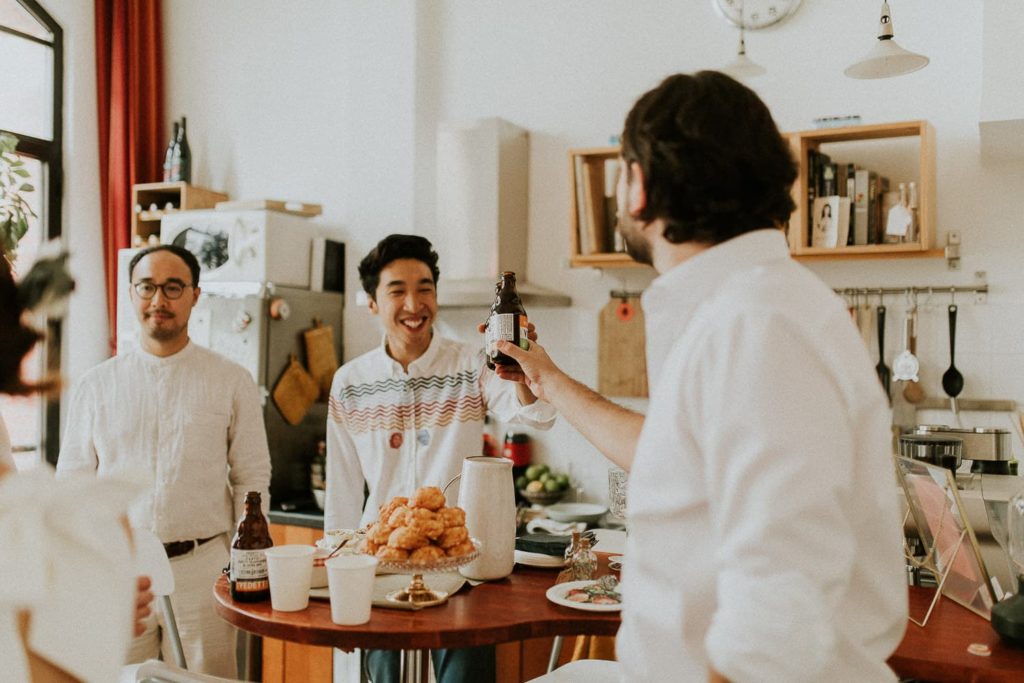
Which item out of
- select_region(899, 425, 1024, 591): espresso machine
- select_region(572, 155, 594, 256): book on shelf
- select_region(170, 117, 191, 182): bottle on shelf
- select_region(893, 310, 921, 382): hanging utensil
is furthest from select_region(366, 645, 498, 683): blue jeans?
select_region(170, 117, 191, 182): bottle on shelf

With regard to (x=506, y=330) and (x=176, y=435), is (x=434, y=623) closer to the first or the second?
(x=506, y=330)

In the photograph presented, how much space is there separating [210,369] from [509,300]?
4.17 feet

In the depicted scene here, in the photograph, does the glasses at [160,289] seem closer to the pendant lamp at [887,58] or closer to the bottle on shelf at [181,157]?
the bottle on shelf at [181,157]

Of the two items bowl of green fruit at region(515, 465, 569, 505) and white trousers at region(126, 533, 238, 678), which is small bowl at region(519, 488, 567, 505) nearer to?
bowl of green fruit at region(515, 465, 569, 505)

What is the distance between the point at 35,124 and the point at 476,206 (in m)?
2.25

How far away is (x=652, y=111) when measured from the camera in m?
1.20

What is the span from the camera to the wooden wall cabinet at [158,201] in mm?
4371

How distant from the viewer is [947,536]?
1829 mm

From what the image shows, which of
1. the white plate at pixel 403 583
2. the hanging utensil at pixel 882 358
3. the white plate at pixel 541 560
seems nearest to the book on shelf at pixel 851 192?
the hanging utensil at pixel 882 358

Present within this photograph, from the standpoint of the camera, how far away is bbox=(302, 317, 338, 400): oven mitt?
409 cm

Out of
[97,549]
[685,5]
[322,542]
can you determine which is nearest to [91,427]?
[322,542]

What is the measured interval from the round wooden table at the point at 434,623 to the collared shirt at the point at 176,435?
0.99 m

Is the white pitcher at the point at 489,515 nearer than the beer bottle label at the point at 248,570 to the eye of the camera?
No

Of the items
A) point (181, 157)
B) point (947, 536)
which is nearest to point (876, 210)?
point (947, 536)
